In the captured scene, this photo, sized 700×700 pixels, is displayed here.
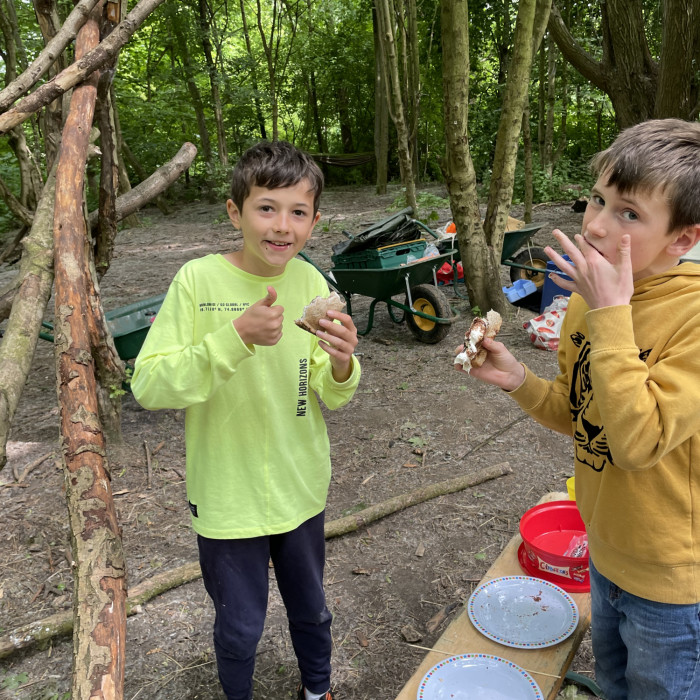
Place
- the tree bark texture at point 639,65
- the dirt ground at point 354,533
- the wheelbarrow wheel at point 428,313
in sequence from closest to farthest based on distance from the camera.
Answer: the dirt ground at point 354,533 < the wheelbarrow wheel at point 428,313 < the tree bark texture at point 639,65

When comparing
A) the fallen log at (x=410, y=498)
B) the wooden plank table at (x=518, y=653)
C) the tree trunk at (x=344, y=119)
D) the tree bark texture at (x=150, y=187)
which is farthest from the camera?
the tree trunk at (x=344, y=119)

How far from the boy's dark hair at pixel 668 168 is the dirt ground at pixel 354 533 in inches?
73.7

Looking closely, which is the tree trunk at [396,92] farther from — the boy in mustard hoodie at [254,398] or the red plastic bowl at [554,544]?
the boy in mustard hoodie at [254,398]

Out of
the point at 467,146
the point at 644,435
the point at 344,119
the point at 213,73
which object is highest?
the point at 213,73

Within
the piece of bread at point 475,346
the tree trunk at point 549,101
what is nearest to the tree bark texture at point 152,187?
the piece of bread at point 475,346

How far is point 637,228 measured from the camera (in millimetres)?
1199

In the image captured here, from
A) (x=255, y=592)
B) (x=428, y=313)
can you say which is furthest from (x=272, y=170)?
(x=428, y=313)

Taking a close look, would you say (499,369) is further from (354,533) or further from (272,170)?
(354,533)

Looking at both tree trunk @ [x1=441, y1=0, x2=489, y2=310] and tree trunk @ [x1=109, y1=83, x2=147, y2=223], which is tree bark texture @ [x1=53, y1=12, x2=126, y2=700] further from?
tree trunk @ [x1=109, y1=83, x2=147, y2=223]

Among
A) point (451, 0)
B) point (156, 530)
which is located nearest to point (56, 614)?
point (156, 530)

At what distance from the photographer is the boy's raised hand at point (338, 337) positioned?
1.55 metres

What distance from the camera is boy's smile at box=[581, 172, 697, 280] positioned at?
46.6 inches

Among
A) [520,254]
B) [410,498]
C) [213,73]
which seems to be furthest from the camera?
[213,73]

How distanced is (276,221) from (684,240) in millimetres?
961
